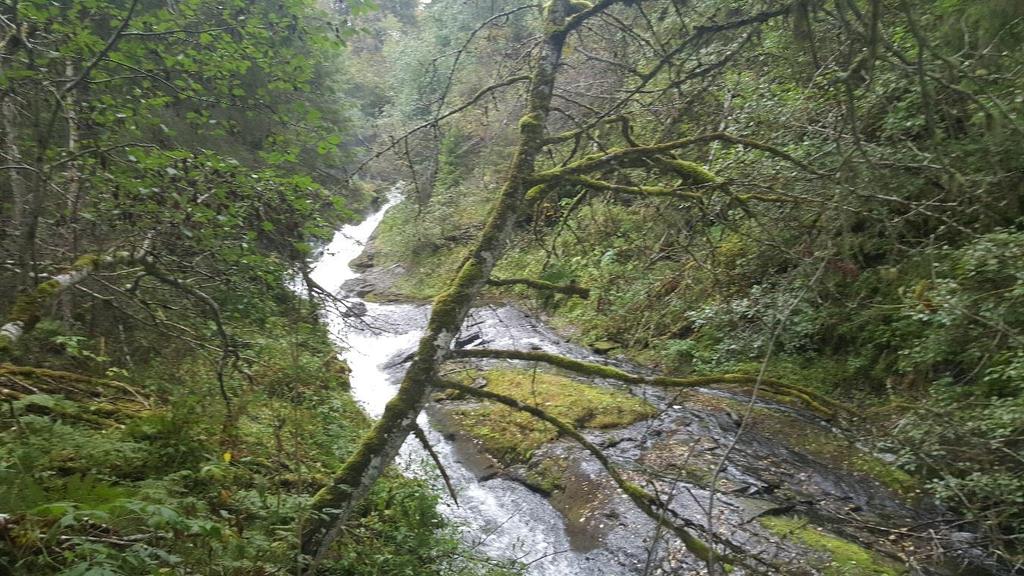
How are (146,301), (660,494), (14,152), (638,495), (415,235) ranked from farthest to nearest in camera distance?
(415,235) → (660,494) → (146,301) → (14,152) → (638,495)

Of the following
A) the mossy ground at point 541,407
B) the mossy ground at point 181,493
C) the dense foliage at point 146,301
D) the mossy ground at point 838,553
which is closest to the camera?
the mossy ground at point 181,493

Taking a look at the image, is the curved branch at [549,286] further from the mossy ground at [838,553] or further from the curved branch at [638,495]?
the mossy ground at [838,553]

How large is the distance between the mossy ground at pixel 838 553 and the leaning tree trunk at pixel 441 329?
3.65 m

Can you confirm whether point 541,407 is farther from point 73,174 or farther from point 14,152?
point 14,152

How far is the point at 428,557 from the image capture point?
4801 millimetres

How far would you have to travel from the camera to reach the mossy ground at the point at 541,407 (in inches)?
349

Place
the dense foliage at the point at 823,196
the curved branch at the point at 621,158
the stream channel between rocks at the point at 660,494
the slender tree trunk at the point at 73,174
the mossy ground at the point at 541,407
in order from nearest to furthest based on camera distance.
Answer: the dense foliage at the point at 823,196, the curved branch at the point at 621,158, the slender tree trunk at the point at 73,174, the stream channel between rocks at the point at 660,494, the mossy ground at the point at 541,407

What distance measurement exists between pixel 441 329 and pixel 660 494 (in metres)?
2.65

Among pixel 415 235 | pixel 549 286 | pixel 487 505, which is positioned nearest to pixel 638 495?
pixel 549 286

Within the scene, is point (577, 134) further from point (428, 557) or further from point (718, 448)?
point (718, 448)

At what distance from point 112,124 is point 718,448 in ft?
24.2

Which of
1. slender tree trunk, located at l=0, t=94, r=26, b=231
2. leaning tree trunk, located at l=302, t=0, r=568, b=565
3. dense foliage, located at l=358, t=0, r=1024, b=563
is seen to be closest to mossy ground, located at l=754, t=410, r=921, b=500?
dense foliage, located at l=358, t=0, r=1024, b=563

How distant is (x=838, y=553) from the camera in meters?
5.66

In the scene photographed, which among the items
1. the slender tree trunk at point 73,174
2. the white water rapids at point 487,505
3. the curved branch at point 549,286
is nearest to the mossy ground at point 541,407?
the white water rapids at point 487,505
